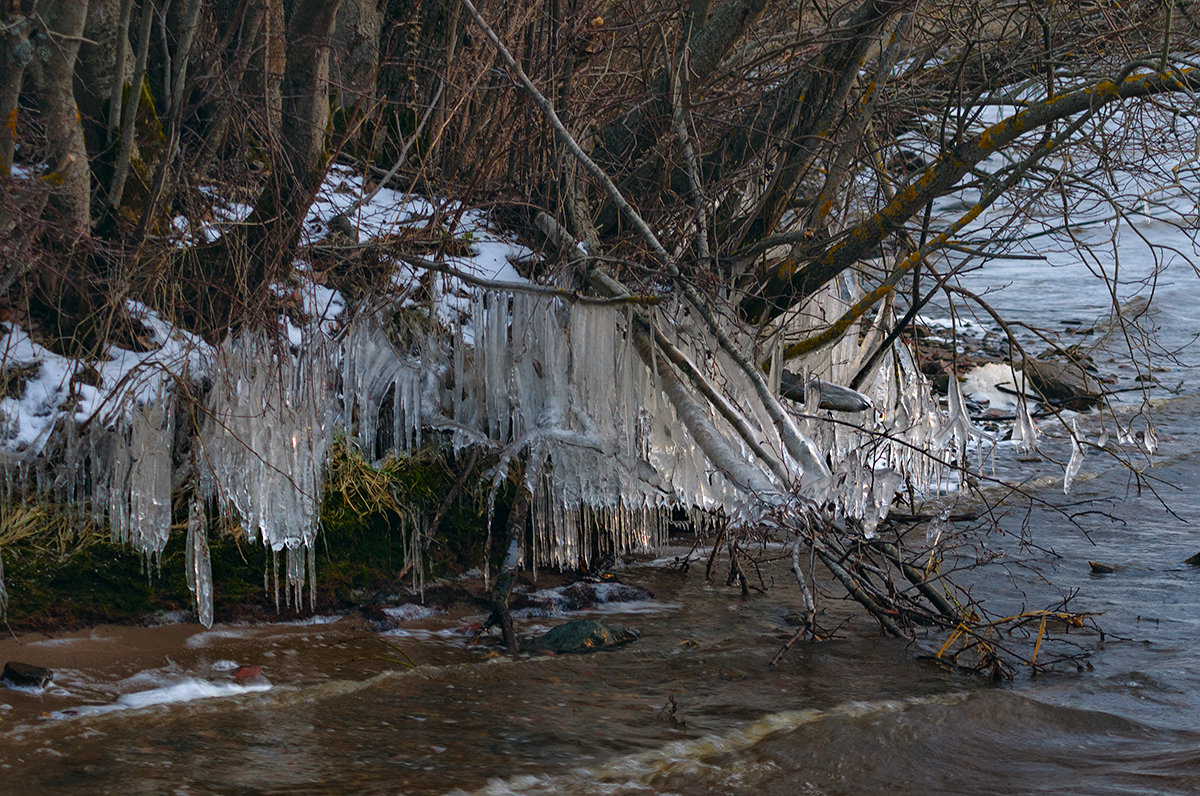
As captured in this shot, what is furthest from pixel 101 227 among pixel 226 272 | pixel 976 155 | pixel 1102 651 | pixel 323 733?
pixel 1102 651

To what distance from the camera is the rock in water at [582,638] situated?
4473 millimetres

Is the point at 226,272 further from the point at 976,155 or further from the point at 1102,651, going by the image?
the point at 1102,651

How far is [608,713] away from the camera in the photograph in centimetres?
382

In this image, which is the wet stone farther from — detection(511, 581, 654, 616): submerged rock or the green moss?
detection(511, 581, 654, 616): submerged rock

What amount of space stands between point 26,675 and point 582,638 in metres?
2.18

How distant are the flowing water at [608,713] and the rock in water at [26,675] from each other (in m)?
0.05

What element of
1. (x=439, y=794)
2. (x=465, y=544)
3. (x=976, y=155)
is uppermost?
(x=976, y=155)

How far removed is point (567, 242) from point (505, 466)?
1380mm

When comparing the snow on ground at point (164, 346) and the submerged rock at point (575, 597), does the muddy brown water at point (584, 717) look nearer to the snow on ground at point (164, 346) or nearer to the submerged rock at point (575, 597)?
the submerged rock at point (575, 597)

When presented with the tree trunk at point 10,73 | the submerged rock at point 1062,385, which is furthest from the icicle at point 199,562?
the submerged rock at point 1062,385

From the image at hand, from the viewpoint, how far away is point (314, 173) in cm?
536

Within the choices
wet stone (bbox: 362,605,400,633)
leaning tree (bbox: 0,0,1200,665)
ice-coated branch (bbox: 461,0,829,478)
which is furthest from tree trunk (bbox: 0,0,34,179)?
wet stone (bbox: 362,605,400,633)

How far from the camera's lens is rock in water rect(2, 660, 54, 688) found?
3713mm

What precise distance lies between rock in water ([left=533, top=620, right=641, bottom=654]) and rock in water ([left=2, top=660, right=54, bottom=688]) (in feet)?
6.31
